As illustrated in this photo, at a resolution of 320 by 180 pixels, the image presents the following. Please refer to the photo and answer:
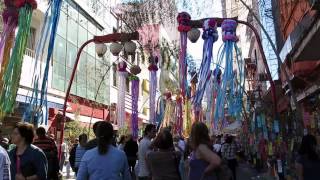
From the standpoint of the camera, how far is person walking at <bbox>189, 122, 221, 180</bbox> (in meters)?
4.99

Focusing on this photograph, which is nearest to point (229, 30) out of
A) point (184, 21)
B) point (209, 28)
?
point (209, 28)

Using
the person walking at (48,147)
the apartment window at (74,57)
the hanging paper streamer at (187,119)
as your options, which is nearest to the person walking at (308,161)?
the person walking at (48,147)

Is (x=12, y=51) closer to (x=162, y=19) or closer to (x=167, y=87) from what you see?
(x=162, y=19)

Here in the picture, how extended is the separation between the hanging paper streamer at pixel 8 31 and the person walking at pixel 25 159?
389cm

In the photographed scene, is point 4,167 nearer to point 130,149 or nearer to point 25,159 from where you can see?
point 25,159

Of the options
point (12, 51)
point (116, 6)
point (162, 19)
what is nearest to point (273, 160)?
point (162, 19)

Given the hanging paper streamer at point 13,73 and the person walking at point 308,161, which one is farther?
the hanging paper streamer at point 13,73

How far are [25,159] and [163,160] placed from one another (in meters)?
1.99

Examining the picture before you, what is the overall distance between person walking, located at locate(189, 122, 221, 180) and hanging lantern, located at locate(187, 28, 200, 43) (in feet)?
21.2

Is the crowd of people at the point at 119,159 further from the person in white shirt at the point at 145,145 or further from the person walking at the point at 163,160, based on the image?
the person in white shirt at the point at 145,145

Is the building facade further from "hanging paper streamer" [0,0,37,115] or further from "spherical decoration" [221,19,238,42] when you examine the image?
"hanging paper streamer" [0,0,37,115]

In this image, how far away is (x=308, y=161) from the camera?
611 centimetres

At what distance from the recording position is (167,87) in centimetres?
3431

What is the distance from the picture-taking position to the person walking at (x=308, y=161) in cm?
603
